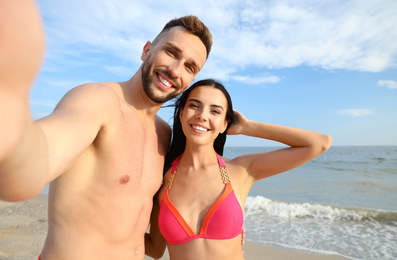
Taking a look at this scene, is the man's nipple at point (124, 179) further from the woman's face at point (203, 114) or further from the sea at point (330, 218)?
the sea at point (330, 218)

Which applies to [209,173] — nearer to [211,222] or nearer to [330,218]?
[211,222]

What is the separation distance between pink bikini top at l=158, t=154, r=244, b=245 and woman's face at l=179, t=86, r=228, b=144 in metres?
0.59

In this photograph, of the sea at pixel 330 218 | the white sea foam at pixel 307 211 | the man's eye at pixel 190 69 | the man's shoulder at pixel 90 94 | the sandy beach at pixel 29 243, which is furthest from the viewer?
the white sea foam at pixel 307 211

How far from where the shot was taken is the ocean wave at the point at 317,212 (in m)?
8.56

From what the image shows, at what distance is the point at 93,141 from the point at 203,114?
1139 millimetres

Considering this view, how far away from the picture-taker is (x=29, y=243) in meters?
5.39

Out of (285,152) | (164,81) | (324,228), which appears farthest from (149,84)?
(324,228)

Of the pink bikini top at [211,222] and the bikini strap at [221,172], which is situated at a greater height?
the bikini strap at [221,172]

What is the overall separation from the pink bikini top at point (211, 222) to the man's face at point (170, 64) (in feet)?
3.25

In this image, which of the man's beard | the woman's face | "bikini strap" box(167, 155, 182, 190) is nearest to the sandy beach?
"bikini strap" box(167, 155, 182, 190)

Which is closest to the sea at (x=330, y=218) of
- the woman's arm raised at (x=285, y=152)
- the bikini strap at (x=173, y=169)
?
the woman's arm raised at (x=285, y=152)

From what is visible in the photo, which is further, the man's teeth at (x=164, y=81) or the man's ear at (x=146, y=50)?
the man's ear at (x=146, y=50)

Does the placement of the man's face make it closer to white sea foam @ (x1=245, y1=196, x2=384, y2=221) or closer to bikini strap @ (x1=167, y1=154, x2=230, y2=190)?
bikini strap @ (x1=167, y1=154, x2=230, y2=190)

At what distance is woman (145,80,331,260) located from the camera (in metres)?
2.50
